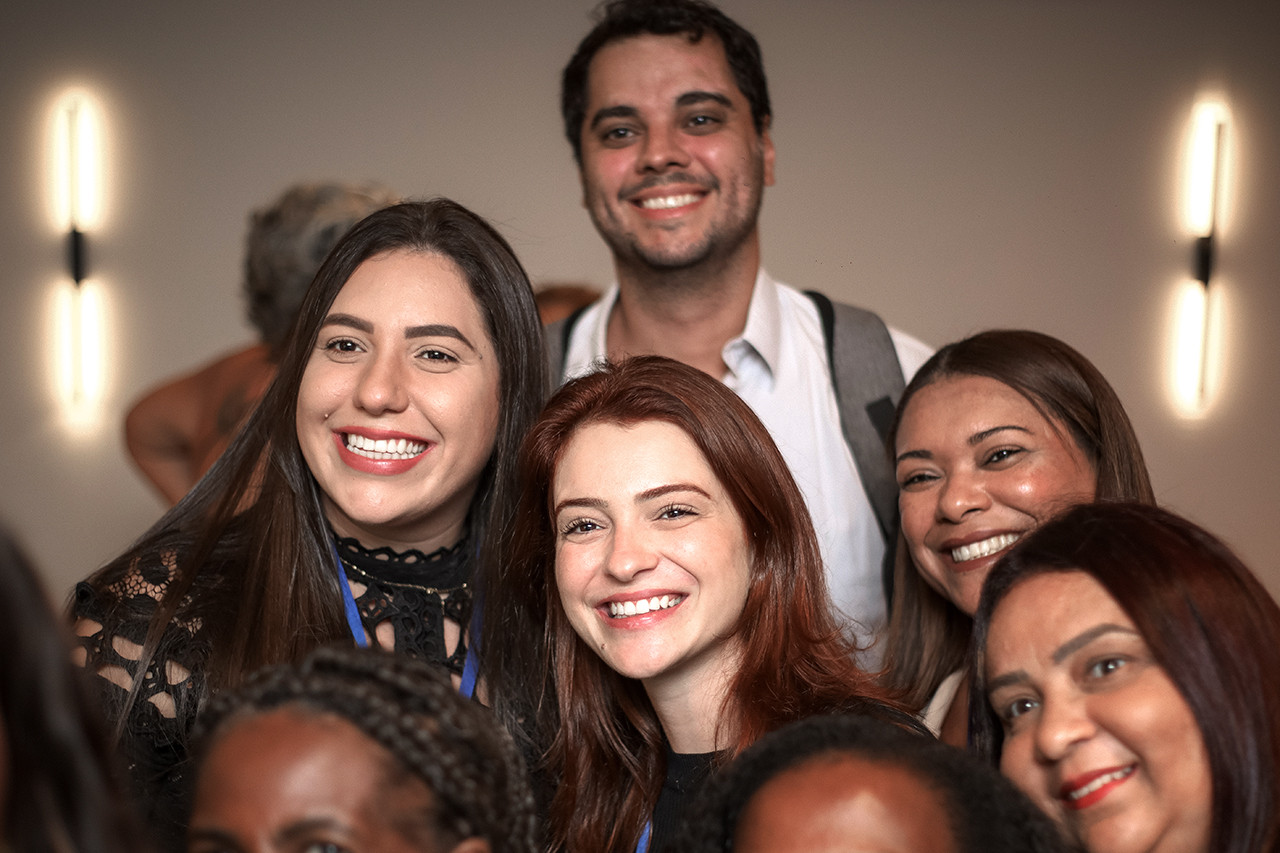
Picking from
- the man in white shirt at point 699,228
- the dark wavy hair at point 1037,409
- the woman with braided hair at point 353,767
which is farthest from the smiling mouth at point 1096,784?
the man in white shirt at point 699,228

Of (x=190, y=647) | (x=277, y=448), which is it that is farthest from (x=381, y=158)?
(x=190, y=647)

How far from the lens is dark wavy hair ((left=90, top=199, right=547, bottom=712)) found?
8.07 feet

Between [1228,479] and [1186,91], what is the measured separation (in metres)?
1.60

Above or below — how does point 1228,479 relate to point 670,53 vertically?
below

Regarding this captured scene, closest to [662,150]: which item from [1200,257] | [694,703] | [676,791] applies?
[694,703]

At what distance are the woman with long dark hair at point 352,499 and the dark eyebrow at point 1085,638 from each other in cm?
114

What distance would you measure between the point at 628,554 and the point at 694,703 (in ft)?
1.05

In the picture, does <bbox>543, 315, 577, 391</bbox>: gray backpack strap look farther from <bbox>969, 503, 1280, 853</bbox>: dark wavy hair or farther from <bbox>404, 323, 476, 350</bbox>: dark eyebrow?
<bbox>969, 503, 1280, 853</bbox>: dark wavy hair

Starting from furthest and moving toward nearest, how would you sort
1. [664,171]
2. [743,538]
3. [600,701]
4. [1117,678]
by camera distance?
1. [664,171]
2. [600,701]
3. [743,538]
4. [1117,678]

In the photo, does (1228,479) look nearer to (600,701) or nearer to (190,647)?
(600,701)

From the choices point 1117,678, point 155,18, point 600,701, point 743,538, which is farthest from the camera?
point 155,18

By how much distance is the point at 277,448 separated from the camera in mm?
2609

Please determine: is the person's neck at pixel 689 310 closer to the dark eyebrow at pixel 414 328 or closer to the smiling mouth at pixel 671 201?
the smiling mouth at pixel 671 201

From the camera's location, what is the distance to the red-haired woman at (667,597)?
88.3 inches
